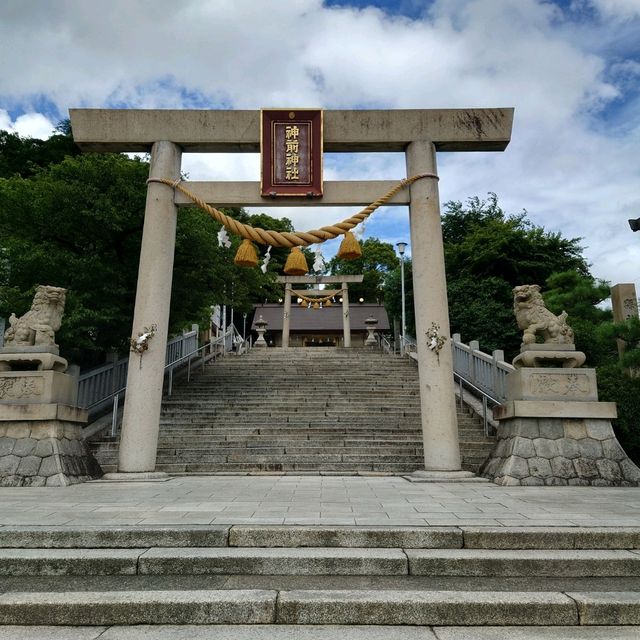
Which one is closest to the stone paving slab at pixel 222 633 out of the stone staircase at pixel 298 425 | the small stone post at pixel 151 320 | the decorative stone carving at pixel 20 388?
the small stone post at pixel 151 320

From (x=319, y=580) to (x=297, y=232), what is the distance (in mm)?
6045

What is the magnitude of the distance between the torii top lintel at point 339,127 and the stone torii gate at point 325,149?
2 cm

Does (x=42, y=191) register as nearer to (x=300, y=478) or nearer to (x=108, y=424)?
(x=108, y=424)

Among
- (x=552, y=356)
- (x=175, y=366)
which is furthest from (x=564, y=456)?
(x=175, y=366)

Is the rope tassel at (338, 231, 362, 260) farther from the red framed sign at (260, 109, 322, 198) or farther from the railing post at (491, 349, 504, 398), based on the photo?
the railing post at (491, 349, 504, 398)

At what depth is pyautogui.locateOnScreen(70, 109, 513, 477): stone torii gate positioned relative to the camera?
8234mm

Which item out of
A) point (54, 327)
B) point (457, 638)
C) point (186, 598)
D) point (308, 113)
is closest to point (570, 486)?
point (457, 638)

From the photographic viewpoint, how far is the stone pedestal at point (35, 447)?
23.3 ft

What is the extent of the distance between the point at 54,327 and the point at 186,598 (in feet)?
20.3

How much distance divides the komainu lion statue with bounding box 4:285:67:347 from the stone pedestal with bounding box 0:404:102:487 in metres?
1.00

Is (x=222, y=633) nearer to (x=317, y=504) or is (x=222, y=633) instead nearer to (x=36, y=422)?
(x=317, y=504)

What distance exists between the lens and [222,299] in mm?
13602

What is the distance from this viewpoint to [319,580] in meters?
3.38

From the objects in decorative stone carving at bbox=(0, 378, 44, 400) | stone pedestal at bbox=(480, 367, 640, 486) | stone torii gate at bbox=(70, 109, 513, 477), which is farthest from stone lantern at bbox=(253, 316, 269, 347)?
stone pedestal at bbox=(480, 367, 640, 486)
